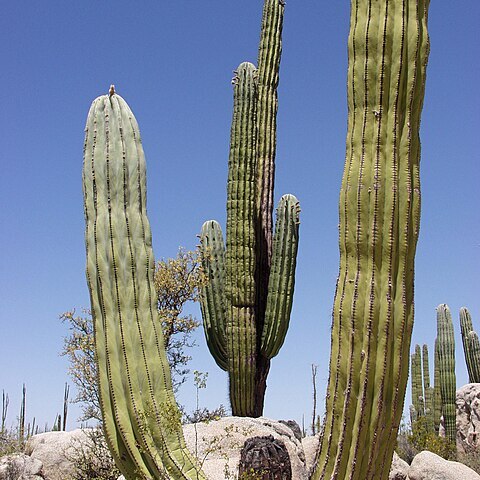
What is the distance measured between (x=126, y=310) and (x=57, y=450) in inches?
305

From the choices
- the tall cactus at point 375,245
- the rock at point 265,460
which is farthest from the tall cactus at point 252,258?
the tall cactus at point 375,245

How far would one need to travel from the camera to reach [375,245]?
4.20 meters

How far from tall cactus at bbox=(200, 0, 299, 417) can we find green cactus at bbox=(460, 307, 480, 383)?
7.39 metres

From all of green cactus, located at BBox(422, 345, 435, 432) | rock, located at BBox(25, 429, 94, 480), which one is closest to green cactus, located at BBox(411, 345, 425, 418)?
green cactus, located at BBox(422, 345, 435, 432)

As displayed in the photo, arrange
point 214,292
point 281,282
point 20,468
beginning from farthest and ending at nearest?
point 214,292, point 20,468, point 281,282

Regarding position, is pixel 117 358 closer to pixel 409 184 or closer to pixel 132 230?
pixel 132 230

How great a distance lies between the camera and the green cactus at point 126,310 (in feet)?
16.1

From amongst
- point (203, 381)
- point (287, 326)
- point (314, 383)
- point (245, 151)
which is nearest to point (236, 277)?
point (287, 326)

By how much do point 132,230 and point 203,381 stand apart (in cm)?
123

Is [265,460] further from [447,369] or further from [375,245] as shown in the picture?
[447,369]

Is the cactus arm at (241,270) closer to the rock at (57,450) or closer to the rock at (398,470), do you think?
the rock at (398,470)

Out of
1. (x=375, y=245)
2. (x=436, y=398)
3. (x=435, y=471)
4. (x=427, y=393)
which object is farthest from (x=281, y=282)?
(x=427, y=393)

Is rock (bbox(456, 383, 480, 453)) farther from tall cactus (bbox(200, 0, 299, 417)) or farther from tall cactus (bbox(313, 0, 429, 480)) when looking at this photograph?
tall cactus (bbox(313, 0, 429, 480))

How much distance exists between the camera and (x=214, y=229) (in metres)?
12.0
